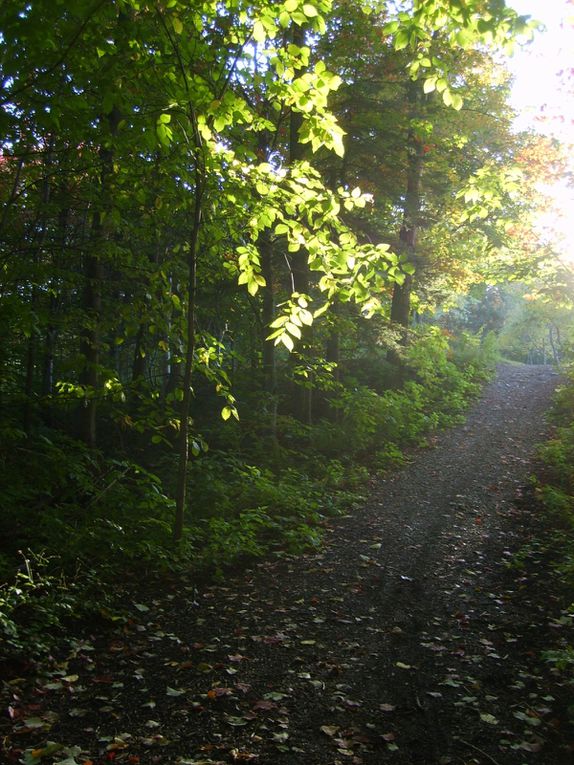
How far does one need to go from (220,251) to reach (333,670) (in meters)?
4.35

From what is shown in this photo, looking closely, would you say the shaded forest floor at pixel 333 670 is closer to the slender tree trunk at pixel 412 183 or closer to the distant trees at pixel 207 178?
the distant trees at pixel 207 178

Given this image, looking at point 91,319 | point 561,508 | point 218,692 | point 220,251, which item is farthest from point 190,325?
point 561,508

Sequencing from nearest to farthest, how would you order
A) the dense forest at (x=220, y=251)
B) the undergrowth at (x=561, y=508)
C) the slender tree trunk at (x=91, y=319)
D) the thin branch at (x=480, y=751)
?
1. the thin branch at (x=480, y=751)
2. the dense forest at (x=220, y=251)
3. the undergrowth at (x=561, y=508)
4. the slender tree trunk at (x=91, y=319)

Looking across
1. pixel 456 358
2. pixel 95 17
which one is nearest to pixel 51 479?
pixel 95 17

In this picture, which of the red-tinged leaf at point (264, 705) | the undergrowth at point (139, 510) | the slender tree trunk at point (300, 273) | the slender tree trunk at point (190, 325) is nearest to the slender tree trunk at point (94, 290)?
the undergrowth at point (139, 510)

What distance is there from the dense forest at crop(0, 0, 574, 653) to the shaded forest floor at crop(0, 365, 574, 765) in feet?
1.84

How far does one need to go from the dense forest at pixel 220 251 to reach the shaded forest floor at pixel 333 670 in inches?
22.1

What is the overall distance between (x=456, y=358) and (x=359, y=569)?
1728cm

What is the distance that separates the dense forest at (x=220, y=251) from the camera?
4.15 m

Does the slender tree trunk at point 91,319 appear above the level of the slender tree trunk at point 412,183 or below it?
below

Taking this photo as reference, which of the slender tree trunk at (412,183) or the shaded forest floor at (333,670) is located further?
the slender tree trunk at (412,183)

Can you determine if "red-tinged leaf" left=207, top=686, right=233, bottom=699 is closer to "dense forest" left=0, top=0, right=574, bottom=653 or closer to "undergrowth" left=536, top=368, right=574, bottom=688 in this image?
"dense forest" left=0, top=0, right=574, bottom=653

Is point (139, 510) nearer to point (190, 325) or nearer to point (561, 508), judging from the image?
point (190, 325)

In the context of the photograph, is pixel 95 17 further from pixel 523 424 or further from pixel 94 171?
pixel 523 424
